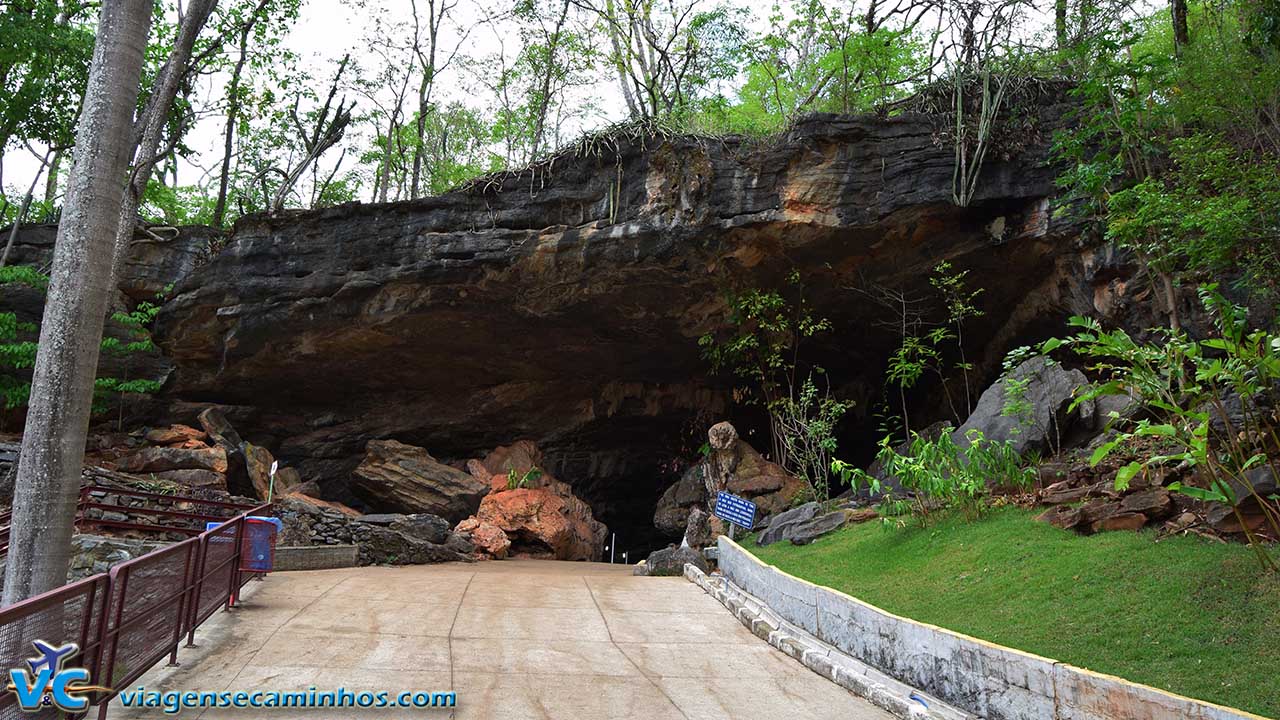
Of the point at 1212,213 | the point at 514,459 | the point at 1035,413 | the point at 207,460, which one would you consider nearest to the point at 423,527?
the point at 207,460

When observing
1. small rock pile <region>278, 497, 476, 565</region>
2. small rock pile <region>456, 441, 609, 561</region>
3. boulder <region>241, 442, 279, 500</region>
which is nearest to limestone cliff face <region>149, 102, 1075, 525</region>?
small rock pile <region>456, 441, 609, 561</region>

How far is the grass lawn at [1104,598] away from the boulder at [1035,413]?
7.36 ft

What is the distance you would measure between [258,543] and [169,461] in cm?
879

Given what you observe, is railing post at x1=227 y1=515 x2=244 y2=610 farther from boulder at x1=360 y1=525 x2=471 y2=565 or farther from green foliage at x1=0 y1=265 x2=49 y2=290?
green foliage at x1=0 y1=265 x2=49 y2=290

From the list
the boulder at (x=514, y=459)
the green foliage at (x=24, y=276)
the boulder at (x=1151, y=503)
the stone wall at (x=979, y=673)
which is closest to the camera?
the stone wall at (x=979, y=673)

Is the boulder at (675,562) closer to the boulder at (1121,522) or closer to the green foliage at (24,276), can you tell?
the boulder at (1121,522)

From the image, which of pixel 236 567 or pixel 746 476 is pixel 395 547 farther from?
pixel 746 476

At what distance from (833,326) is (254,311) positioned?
12.5 meters

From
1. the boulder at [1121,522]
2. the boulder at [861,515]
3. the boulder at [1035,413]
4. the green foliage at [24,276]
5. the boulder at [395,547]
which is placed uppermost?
the green foliage at [24,276]

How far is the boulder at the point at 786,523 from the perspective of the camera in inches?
432

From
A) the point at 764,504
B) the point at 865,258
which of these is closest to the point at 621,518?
the point at 764,504

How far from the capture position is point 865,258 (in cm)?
1395

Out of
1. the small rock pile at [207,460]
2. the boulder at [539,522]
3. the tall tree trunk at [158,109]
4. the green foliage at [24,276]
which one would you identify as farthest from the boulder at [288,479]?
the tall tree trunk at [158,109]

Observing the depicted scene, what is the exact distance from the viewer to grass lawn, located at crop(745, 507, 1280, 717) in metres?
3.97
